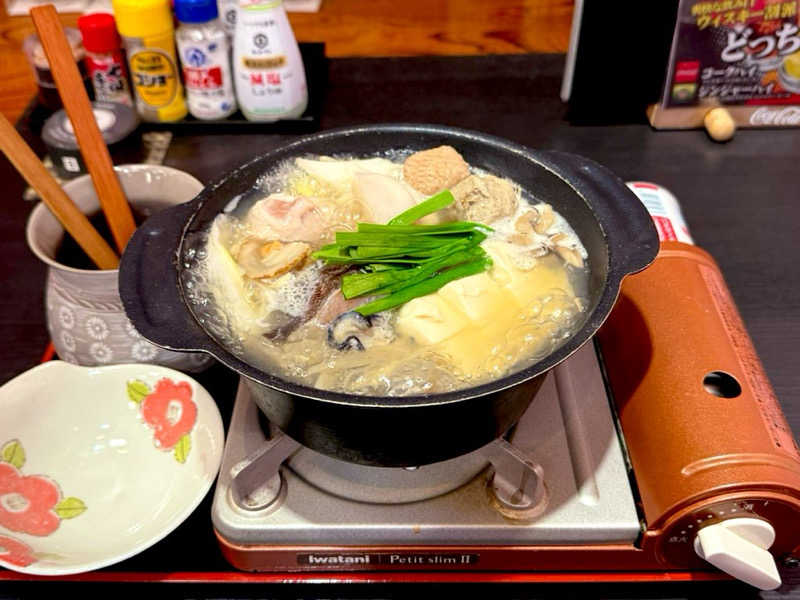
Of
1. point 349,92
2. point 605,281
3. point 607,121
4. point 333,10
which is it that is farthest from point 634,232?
point 333,10

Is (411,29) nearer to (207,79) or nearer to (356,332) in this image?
(207,79)

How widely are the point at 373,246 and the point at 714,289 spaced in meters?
0.62

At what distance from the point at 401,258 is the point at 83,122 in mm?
594

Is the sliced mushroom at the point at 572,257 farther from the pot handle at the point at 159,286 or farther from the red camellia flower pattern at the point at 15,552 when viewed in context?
the red camellia flower pattern at the point at 15,552

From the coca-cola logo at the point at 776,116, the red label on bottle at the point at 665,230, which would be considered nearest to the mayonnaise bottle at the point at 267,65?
the red label on bottle at the point at 665,230

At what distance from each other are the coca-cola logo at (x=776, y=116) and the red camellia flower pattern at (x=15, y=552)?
1.93 m

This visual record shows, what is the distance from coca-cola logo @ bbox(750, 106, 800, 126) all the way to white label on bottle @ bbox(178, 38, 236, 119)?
141 cm

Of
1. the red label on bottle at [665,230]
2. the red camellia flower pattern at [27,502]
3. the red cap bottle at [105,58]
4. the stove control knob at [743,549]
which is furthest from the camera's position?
the red cap bottle at [105,58]

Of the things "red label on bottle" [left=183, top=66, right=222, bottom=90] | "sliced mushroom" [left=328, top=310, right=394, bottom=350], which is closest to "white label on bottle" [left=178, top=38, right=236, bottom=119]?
"red label on bottle" [left=183, top=66, right=222, bottom=90]

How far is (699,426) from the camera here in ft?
3.48

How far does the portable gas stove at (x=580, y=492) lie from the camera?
1002 millimetres

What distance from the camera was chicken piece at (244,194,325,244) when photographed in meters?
1.18

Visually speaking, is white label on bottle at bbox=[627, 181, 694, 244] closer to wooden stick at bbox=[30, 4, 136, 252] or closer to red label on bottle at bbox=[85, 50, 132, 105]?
wooden stick at bbox=[30, 4, 136, 252]

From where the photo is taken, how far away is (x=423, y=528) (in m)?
1.06
